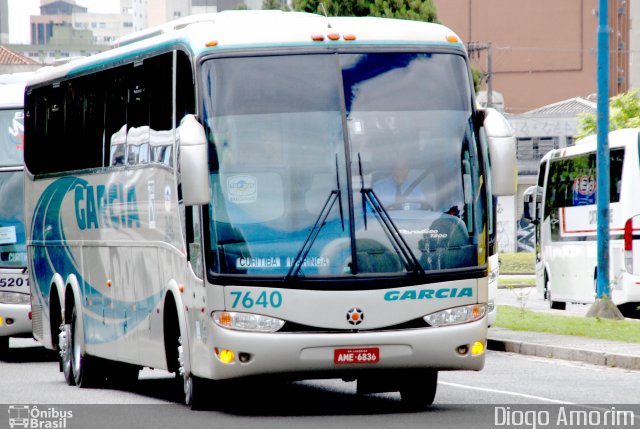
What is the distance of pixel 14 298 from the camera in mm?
22250

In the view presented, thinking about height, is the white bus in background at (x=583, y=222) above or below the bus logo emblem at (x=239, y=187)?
below

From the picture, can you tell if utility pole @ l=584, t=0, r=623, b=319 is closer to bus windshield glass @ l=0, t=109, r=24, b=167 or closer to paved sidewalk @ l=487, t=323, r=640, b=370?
paved sidewalk @ l=487, t=323, r=640, b=370

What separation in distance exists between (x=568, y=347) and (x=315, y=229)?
26.3ft

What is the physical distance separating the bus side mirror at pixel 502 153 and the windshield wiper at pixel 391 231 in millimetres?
897

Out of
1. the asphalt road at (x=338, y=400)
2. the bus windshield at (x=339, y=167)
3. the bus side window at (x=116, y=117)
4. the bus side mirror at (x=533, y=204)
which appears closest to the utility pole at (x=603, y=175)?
the asphalt road at (x=338, y=400)

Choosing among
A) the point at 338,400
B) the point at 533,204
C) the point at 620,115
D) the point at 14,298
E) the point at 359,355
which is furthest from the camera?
the point at 620,115

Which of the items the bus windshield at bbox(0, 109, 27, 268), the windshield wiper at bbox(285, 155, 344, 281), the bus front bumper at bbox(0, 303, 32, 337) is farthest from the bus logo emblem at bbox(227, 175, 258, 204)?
the bus windshield at bbox(0, 109, 27, 268)

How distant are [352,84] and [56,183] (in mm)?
6315

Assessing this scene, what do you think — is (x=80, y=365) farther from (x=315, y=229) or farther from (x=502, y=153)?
(x=502, y=153)

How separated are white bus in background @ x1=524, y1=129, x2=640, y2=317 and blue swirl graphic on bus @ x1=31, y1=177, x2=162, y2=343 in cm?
1082

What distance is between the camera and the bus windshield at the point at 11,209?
22.3 metres

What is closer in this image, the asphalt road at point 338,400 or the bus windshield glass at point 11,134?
the asphalt road at point 338,400

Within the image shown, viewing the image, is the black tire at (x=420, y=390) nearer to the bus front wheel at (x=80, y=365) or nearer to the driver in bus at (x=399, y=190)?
the driver in bus at (x=399, y=190)

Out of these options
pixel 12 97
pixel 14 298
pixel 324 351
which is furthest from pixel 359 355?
pixel 12 97
